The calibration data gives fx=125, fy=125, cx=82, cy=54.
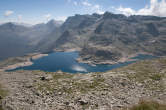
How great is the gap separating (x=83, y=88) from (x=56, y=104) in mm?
6852

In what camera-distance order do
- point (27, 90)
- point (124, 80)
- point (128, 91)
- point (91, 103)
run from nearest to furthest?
Result: point (91, 103) < point (128, 91) < point (27, 90) < point (124, 80)

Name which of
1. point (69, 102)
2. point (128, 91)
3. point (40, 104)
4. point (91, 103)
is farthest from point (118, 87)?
point (40, 104)

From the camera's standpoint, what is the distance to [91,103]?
57.3 feet

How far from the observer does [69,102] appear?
1814 cm

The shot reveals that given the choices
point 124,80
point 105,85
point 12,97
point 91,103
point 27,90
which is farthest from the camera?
point 124,80


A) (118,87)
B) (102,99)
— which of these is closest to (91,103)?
(102,99)

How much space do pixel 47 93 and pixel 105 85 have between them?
10720 mm

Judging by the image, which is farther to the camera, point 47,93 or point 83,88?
point 83,88

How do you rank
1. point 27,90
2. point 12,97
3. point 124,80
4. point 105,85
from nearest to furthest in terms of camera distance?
1. point 12,97
2. point 27,90
3. point 105,85
4. point 124,80

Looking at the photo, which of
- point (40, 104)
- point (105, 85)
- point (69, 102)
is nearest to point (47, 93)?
point (40, 104)

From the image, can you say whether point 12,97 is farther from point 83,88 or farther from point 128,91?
point 128,91

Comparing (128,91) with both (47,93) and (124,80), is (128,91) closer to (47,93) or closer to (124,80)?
(124,80)

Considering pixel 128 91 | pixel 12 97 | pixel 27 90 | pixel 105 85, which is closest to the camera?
pixel 12 97

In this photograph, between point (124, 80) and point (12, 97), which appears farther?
point (124, 80)
